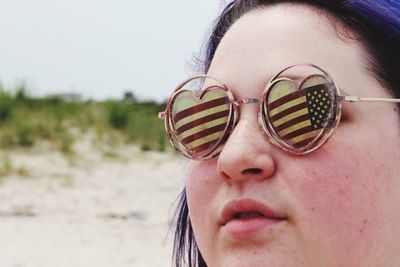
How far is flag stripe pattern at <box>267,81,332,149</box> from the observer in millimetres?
1165

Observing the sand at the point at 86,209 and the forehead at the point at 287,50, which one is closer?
the forehead at the point at 287,50

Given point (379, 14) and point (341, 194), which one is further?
point (379, 14)

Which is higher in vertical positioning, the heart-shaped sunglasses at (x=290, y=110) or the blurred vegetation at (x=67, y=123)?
the blurred vegetation at (x=67, y=123)

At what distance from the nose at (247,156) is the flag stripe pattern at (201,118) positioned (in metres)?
0.06

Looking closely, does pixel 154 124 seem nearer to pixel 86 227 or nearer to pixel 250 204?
pixel 86 227

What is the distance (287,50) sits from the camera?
3.99 ft

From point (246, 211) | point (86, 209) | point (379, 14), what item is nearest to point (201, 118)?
point (246, 211)

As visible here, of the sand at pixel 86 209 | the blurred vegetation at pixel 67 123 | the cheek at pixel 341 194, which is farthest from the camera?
the blurred vegetation at pixel 67 123

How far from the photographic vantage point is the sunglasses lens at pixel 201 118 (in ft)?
4.18

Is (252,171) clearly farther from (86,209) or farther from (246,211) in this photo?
(86,209)

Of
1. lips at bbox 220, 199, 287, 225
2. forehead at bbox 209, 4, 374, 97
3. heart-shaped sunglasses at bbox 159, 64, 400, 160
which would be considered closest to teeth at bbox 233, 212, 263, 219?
lips at bbox 220, 199, 287, 225

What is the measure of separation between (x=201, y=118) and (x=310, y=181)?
1.03 feet

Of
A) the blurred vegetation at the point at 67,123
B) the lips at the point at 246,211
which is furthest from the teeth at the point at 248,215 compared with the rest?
the blurred vegetation at the point at 67,123

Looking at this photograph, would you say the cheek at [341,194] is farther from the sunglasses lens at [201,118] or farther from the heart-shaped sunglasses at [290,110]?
the sunglasses lens at [201,118]
